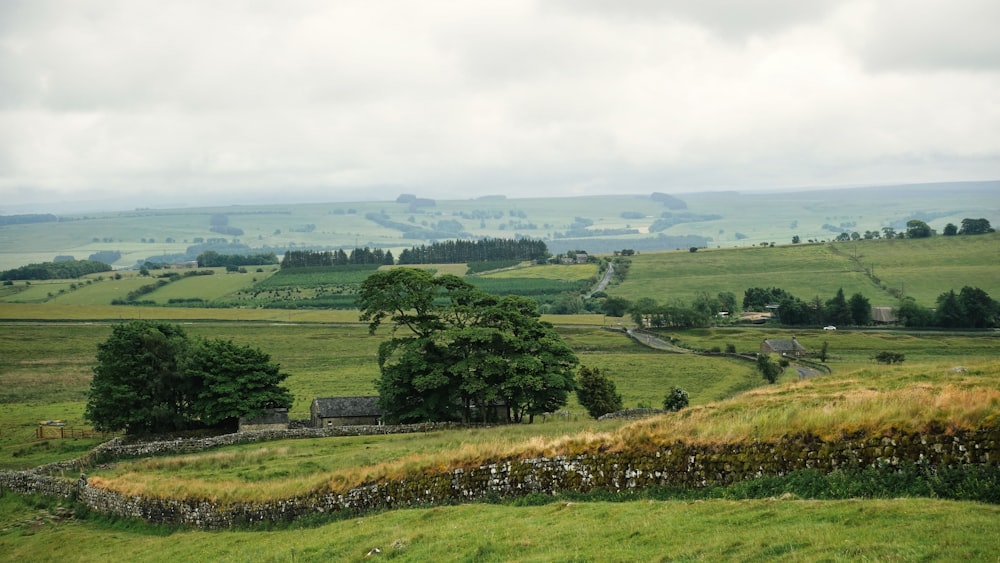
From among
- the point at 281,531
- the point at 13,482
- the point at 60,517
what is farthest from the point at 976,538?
the point at 13,482

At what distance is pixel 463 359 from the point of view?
56.2m

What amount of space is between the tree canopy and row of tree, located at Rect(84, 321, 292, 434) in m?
8.58

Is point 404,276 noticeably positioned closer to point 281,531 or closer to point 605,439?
point 281,531

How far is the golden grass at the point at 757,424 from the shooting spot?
19422 mm

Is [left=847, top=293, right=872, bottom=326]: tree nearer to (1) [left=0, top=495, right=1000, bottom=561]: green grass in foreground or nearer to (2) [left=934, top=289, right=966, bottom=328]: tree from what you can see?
(2) [left=934, top=289, right=966, bottom=328]: tree

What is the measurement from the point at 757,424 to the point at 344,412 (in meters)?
40.9

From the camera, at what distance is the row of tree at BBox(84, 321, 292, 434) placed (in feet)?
186

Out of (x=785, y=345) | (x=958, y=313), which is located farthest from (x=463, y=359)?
(x=958, y=313)

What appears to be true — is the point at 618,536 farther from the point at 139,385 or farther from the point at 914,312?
the point at 914,312

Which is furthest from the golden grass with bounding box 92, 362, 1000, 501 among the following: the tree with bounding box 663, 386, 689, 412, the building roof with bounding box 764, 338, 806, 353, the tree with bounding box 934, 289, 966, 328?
the tree with bounding box 934, 289, 966, 328

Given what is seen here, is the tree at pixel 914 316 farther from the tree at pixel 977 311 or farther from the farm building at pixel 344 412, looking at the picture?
the farm building at pixel 344 412

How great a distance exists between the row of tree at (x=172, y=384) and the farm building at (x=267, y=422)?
21.2 inches

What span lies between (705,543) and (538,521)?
573 centimetres

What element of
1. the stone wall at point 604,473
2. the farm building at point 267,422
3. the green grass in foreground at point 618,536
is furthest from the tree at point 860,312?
the green grass in foreground at point 618,536
